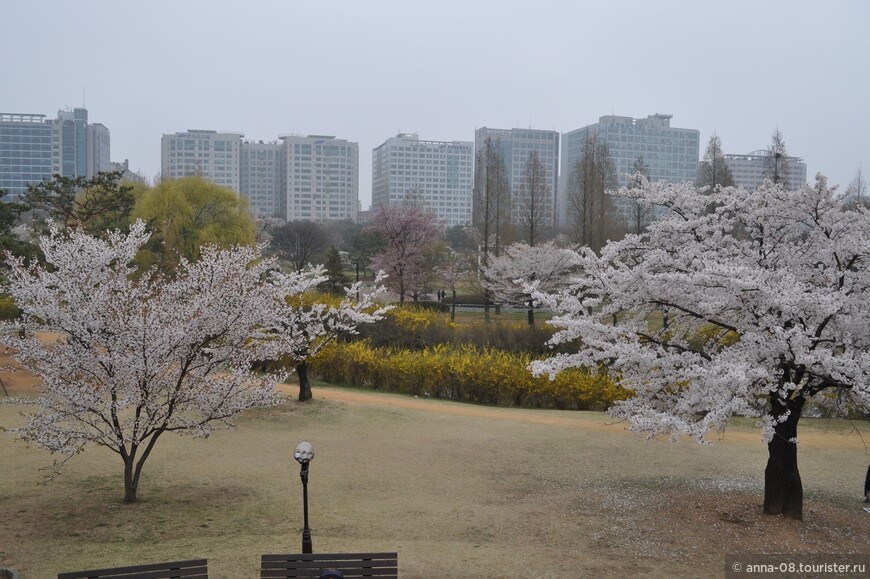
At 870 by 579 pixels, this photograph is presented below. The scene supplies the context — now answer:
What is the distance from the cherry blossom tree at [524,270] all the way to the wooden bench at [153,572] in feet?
103

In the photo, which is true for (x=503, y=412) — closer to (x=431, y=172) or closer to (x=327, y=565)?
(x=327, y=565)

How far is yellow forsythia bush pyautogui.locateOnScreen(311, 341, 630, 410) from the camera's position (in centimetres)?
2058

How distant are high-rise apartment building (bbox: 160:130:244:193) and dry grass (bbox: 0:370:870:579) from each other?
118265 millimetres

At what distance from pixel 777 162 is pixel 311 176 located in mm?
105768

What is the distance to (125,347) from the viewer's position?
31.4 feet

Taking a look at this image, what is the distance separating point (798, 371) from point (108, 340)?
914cm

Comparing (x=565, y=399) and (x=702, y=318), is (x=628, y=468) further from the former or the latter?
(x=565, y=399)

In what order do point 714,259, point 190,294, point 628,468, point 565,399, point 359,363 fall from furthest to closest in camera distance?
1. point 359,363
2. point 565,399
3. point 628,468
4. point 190,294
5. point 714,259

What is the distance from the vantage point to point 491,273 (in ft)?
124

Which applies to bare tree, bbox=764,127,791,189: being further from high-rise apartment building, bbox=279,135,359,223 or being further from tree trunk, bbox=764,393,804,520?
high-rise apartment building, bbox=279,135,359,223

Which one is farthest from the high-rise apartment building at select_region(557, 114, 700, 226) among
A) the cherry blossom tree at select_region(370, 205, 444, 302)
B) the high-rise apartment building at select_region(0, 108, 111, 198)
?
the high-rise apartment building at select_region(0, 108, 111, 198)

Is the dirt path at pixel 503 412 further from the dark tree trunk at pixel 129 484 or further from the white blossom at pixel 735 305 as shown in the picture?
the dark tree trunk at pixel 129 484

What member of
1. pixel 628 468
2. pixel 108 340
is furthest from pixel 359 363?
pixel 108 340

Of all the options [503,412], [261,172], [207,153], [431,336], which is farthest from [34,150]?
[503,412]
